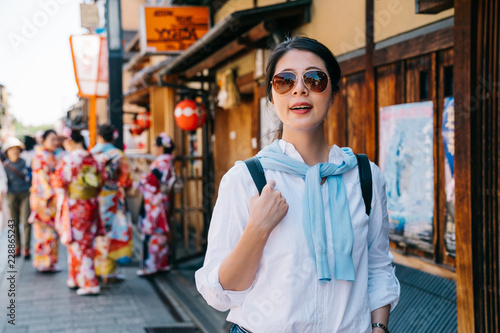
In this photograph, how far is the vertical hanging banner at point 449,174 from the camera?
3.62 metres

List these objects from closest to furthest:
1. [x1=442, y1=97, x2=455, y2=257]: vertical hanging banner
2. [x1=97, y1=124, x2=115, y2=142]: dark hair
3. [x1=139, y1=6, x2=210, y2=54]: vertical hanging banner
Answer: [x1=442, y1=97, x2=455, y2=257]: vertical hanging banner < [x1=97, y1=124, x2=115, y2=142]: dark hair < [x1=139, y1=6, x2=210, y2=54]: vertical hanging banner

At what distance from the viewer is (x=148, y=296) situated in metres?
7.06

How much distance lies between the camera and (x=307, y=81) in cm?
176

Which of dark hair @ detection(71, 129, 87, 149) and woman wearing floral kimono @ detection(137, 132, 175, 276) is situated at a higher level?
dark hair @ detection(71, 129, 87, 149)

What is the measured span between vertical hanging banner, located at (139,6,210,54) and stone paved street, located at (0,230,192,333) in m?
4.19

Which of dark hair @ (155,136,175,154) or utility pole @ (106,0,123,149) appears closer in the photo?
dark hair @ (155,136,175,154)

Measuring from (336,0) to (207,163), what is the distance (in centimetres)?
424

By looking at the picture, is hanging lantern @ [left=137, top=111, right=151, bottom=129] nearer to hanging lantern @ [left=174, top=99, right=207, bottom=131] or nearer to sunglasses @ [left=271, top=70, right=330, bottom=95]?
hanging lantern @ [left=174, top=99, right=207, bottom=131]

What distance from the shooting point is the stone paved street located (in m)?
5.61

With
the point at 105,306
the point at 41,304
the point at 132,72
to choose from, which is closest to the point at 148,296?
the point at 105,306

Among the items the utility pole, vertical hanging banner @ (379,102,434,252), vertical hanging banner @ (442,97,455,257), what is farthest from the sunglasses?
the utility pole

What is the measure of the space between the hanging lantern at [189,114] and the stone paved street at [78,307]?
2.74 metres

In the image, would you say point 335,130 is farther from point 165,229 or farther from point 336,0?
point 165,229

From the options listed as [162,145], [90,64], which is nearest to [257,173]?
[162,145]
